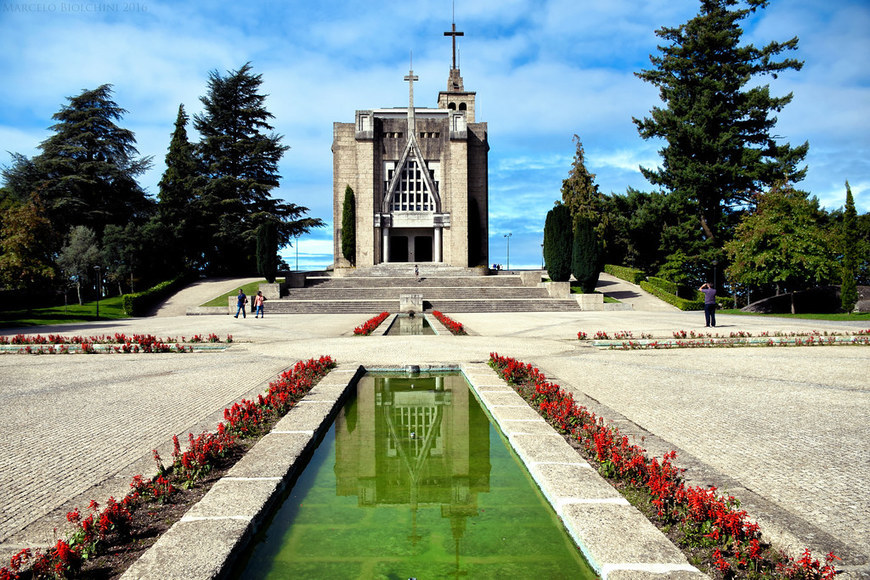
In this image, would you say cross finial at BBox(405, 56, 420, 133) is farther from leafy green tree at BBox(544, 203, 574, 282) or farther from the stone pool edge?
the stone pool edge

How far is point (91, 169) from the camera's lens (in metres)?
39.4

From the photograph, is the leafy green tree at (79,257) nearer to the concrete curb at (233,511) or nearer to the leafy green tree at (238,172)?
the leafy green tree at (238,172)

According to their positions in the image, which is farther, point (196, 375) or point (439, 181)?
point (439, 181)

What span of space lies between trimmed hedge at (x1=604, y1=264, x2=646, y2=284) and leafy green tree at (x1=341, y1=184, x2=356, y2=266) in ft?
60.6

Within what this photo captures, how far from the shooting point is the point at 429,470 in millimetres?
4867

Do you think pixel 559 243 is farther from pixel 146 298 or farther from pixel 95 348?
pixel 95 348

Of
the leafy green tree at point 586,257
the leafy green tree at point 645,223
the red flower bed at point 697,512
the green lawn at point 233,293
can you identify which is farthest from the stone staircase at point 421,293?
the red flower bed at point 697,512

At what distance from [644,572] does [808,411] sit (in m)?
5.16

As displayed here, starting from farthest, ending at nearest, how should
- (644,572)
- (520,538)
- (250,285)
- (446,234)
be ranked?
(446,234)
(250,285)
(520,538)
(644,572)

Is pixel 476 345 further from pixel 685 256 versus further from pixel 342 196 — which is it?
pixel 342 196

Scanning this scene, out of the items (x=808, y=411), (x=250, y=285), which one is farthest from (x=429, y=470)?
(x=250, y=285)

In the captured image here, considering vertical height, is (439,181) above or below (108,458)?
above

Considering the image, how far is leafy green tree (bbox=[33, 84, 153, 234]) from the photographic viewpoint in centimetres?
3825

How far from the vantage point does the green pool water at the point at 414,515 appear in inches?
129
